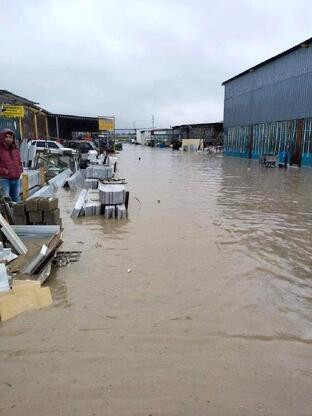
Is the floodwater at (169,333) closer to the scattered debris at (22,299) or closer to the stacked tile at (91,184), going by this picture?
the scattered debris at (22,299)

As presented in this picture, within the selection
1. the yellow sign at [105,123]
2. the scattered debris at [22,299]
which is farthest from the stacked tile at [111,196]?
the yellow sign at [105,123]

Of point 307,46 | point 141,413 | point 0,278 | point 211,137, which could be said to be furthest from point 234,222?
point 211,137

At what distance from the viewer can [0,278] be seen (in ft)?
13.8

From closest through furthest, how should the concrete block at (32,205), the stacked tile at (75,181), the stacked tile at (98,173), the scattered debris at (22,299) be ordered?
the scattered debris at (22,299), the concrete block at (32,205), the stacked tile at (98,173), the stacked tile at (75,181)

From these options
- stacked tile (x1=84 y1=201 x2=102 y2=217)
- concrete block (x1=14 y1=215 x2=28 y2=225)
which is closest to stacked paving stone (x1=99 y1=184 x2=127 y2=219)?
stacked tile (x1=84 y1=201 x2=102 y2=217)

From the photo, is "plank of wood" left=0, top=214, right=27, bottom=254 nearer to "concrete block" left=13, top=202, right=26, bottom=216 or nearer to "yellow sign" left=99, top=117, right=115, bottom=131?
"concrete block" left=13, top=202, right=26, bottom=216

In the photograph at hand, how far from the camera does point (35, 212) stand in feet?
24.2

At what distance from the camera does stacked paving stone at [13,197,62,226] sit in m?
7.29

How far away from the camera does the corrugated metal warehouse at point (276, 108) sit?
28.1 metres

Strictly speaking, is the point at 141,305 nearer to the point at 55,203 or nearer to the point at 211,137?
the point at 55,203

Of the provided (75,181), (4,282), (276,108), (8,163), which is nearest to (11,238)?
(4,282)

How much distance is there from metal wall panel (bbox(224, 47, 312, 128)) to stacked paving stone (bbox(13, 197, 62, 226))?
24752 millimetres

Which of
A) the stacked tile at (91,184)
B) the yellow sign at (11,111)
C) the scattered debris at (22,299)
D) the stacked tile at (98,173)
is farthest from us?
the yellow sign at (11,111)

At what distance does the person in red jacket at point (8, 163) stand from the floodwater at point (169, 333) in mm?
2054
